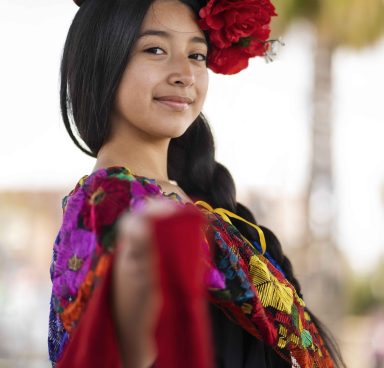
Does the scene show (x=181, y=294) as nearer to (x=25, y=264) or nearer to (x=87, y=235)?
A: (x=87, y=235)

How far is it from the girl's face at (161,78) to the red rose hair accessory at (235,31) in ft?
0.27

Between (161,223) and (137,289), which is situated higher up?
(161,223)

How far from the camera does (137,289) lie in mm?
1036

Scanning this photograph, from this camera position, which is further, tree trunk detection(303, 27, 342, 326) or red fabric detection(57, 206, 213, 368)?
tree trunk detection(303, 27, 342, 326)

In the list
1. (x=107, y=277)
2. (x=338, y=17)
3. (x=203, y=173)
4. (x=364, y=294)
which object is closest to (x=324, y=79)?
(x=338, y=17)

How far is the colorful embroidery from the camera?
1244 millimetres

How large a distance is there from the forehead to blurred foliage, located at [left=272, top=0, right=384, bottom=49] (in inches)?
226

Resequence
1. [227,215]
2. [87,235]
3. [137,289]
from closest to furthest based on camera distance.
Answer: [137,289], [87,235], [227,215]

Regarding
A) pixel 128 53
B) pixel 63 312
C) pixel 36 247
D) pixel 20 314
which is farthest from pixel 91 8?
pixel 36 247

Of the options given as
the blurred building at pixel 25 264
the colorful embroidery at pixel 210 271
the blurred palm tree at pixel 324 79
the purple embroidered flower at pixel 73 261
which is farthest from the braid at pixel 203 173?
the blurred building at pixel 25 264

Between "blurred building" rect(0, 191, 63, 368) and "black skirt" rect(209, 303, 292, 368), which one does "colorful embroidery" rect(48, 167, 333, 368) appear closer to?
"black skirt" rect(209, 303, 292, 368)

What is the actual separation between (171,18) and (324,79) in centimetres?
644

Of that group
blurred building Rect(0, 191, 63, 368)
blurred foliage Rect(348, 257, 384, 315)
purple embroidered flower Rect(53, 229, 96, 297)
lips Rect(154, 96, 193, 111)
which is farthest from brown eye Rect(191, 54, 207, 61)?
blurred foliage Rect(348, 257, 384, 315)

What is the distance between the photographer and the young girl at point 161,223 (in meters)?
0.96
